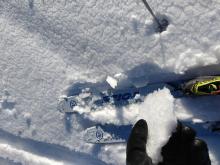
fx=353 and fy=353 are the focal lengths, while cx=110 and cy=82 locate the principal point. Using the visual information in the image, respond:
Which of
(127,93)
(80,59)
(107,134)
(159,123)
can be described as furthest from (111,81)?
(159,123)

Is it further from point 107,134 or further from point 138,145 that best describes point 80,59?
point 138,145

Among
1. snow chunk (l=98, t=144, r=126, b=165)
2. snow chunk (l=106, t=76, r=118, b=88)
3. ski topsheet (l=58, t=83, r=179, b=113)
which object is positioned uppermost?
snow chunk (l=106, t=76, r=118, b=88)

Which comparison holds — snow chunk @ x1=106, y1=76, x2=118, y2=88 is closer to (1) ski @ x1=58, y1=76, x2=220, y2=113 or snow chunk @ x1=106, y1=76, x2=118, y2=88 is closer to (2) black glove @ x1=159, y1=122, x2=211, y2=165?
(1) ski @ x1=58, y1=76, x2=220, y2=113

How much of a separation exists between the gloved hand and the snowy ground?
2.37ft

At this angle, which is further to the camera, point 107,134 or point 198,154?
point 107,134

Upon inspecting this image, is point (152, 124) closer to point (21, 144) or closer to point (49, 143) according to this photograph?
point (49, 143)

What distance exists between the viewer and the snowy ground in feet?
10.6

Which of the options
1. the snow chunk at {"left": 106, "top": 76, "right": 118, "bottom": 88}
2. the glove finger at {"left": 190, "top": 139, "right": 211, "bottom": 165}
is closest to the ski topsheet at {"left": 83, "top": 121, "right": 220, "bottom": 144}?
the snow chunk at {"left": 106, "top": 76, "right": 118, "bottom": 88}

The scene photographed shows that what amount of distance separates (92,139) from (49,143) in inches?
22.1

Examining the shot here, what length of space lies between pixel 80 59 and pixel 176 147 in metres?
1.69

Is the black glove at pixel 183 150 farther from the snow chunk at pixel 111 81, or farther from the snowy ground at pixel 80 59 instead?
the snow chunk at pixel 111 81

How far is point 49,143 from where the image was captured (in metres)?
4.08

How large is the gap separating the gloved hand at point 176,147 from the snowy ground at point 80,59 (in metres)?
0.72

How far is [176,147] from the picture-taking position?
234cm
